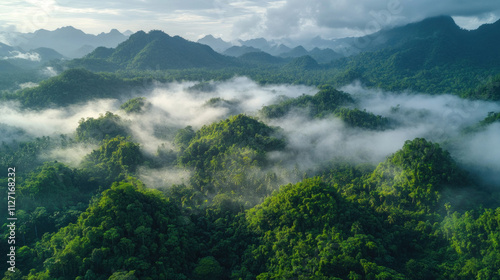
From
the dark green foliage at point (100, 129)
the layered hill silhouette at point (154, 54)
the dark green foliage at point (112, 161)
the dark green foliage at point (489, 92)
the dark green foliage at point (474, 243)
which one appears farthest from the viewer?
the layered hill silhouette at point (154, 54)

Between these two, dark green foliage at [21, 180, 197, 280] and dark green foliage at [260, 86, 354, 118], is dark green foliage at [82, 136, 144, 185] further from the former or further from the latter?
dark green foliage at [260, 86, 354, 118]

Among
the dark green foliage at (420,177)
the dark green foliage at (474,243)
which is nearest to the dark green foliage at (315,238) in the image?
the dark green foliage at (474,243)

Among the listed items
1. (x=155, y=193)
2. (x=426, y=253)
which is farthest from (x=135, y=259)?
(x=426, y=253)

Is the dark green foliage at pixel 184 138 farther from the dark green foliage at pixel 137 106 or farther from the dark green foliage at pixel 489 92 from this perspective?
the dark green foliage at pixel 489 92

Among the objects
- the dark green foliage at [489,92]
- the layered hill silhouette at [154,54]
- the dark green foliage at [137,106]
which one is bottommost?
the dark green foliage at [137,106]

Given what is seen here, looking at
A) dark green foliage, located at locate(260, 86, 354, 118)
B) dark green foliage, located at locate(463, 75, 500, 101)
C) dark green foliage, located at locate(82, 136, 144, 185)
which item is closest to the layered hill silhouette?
dark green foliage, located at locate(260, 86, 354, 118)

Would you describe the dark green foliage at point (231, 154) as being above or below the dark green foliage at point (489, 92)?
below

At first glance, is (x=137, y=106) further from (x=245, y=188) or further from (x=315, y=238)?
(x=315, y=238)

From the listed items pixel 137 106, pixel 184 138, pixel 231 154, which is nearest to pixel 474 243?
pixel 231 154
